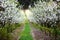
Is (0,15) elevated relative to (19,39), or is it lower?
elevated

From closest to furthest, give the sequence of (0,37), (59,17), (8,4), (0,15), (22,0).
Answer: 1. (0,37)
2. (59,17)
3. (0,15)
4. (8,4)
5. (22,0)

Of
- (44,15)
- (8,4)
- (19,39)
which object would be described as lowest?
(19,39)

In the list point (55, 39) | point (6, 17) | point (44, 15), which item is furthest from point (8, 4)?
point (55, 39)

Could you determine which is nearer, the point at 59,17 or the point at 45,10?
the point at 59,17

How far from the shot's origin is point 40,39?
21922 millimetres

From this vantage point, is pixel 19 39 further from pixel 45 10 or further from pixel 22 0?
pixel 22 0

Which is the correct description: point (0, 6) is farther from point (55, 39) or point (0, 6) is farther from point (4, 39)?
point (55, 39)

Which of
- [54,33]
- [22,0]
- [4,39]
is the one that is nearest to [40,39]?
[54,33]

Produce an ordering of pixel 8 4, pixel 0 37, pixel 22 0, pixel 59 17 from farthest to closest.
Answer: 1. pixel 22 0
2. pixel 8 4
3. pixel 59 17
4. pixel 0 37

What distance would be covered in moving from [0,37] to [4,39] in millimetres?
628

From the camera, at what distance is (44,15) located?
1061 inches

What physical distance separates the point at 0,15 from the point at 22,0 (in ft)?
154

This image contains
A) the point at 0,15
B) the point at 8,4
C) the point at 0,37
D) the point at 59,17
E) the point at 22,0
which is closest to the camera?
the point at 0,37

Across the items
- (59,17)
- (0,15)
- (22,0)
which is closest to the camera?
(59,17)
